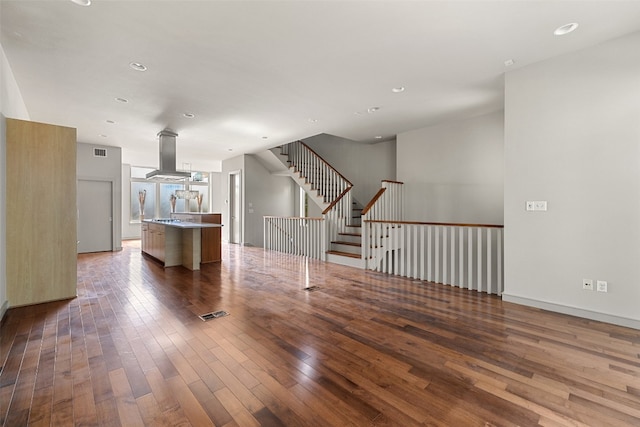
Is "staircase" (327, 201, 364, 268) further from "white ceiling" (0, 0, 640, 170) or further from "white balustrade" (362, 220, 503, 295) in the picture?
"white ceiling" (0, 0, 640, 170)

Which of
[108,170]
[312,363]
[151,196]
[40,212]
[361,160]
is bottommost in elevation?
[312,363]

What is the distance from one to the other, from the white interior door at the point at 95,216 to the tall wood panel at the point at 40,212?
4.78 meters

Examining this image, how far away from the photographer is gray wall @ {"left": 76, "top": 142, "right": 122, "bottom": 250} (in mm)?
7559

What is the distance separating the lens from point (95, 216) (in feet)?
25.4

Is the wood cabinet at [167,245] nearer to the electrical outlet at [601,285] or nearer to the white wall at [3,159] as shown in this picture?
the white wall at [3,159]

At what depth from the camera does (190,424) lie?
5.12 feet

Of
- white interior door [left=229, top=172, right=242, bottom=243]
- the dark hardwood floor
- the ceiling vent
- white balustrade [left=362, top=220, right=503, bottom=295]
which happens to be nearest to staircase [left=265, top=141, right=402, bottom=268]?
white balustrade [left=362, top=220, right=503, bottom=295]

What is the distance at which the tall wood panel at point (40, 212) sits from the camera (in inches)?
132

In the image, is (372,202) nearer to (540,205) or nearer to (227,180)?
(540,205)

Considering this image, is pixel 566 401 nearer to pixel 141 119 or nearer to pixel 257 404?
pixel 257 404

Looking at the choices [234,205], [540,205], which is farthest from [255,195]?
[540,205]

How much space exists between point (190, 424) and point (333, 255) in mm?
4796

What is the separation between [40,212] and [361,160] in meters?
7.05

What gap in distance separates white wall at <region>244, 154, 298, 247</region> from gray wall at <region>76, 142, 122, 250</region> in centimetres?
345
